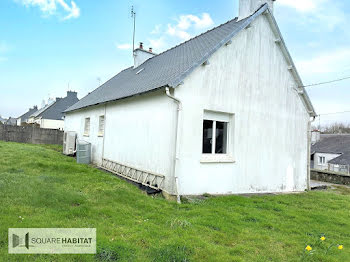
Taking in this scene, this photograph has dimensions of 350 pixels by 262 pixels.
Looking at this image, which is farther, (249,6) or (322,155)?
(322,155)

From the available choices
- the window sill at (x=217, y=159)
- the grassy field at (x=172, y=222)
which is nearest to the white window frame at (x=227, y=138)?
the window sill at (x=217, y=159)

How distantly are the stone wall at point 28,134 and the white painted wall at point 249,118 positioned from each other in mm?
21261

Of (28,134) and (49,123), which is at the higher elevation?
(49,123)

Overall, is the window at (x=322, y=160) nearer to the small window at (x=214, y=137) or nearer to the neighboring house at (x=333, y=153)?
the neighboring house at (x=333, y=153)

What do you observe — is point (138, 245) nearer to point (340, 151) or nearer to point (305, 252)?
point (305, 252)

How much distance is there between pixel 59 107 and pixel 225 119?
3831 cm

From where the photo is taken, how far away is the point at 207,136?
24.5 ft

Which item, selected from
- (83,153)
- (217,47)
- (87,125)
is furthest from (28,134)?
(217,47)

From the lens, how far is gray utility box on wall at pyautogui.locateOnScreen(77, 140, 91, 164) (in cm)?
1232

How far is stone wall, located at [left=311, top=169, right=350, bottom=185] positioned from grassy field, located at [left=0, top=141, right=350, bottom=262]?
802 centimetres

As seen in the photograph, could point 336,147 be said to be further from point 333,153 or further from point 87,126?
point 87,126

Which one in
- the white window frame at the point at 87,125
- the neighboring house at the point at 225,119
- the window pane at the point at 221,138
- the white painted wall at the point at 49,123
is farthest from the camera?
the white painted wall at the point at 49,123

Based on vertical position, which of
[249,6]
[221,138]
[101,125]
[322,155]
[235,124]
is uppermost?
[249,6]

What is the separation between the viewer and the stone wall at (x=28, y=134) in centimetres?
2281
